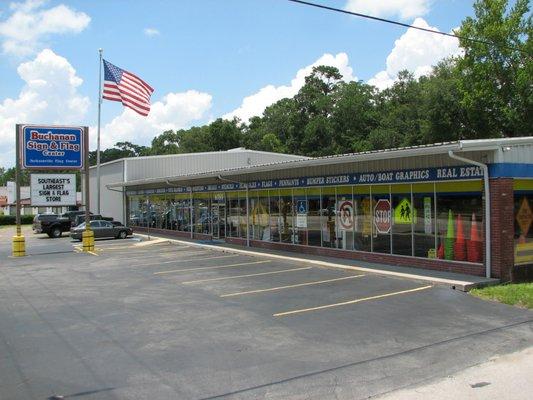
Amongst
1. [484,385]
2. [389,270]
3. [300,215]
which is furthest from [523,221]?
[484,385]

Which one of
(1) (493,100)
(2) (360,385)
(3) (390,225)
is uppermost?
(1) (493,100)

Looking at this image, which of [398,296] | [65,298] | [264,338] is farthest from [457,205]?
Result: [65,298]

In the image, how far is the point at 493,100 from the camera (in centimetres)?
3925

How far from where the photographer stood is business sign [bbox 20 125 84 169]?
23750mm

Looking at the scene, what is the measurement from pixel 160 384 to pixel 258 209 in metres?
17.8

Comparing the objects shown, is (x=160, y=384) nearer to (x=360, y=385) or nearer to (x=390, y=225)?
(x=360, y=385)

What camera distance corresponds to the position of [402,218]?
667 inches

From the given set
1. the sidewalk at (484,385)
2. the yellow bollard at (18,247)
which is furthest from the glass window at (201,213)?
the sidewalk at (484,385)

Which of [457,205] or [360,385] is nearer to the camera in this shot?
[360,385]

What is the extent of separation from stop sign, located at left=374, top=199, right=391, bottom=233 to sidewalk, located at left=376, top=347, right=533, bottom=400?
9960 millimetres

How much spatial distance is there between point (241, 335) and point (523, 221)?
9.34m

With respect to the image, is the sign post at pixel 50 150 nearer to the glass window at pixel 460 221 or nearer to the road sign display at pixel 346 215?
the road sign display at pixel 346 215

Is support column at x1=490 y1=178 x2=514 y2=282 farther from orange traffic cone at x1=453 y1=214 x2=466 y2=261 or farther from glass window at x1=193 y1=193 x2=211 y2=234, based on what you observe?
glass window at x1=193 y1=193 x2=211 y2=234

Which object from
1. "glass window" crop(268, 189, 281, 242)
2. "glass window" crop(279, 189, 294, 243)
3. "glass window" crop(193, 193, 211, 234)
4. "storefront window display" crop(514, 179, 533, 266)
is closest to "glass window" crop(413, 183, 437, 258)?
"storefront window display" crop(514, 179, 533, 266)
